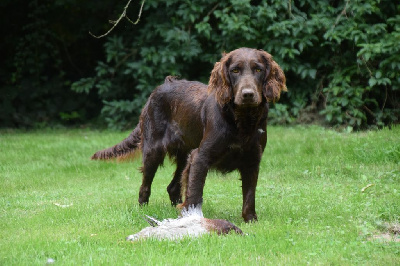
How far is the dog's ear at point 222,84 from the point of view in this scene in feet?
17.4

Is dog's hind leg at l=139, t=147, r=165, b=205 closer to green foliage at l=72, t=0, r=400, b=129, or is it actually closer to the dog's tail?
the dog's tail

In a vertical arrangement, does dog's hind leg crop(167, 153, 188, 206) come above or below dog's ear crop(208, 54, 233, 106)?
below

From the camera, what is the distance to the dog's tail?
23.3 feet

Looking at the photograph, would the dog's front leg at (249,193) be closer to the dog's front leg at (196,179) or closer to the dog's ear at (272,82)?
the dog's front leg at (196,179)

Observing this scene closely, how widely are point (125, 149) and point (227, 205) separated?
58.3 inches

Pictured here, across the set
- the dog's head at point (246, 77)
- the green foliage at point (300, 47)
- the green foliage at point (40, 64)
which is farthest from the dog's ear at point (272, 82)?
the green foliage at point (40, 64)

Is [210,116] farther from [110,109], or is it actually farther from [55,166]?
[110,109]

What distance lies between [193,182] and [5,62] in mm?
10306

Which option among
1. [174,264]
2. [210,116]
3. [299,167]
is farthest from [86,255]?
[299,167]

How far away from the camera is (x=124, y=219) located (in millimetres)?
5641

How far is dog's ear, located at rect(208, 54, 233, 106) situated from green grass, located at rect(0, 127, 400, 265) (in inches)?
46.3

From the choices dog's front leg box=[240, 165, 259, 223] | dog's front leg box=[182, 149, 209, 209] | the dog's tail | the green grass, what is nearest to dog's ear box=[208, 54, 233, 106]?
dog's front leg box=[182, 149, 209, 209]

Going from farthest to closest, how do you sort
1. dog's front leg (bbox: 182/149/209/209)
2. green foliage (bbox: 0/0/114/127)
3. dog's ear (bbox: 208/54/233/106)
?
green foliage (bbox: 0/0/114/127), dog's front leg (bbox: 182/149/209/209), dog's ear (bbox: 208/54/233/106)

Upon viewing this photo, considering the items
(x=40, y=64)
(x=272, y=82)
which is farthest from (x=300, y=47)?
(x=40, y=64)
